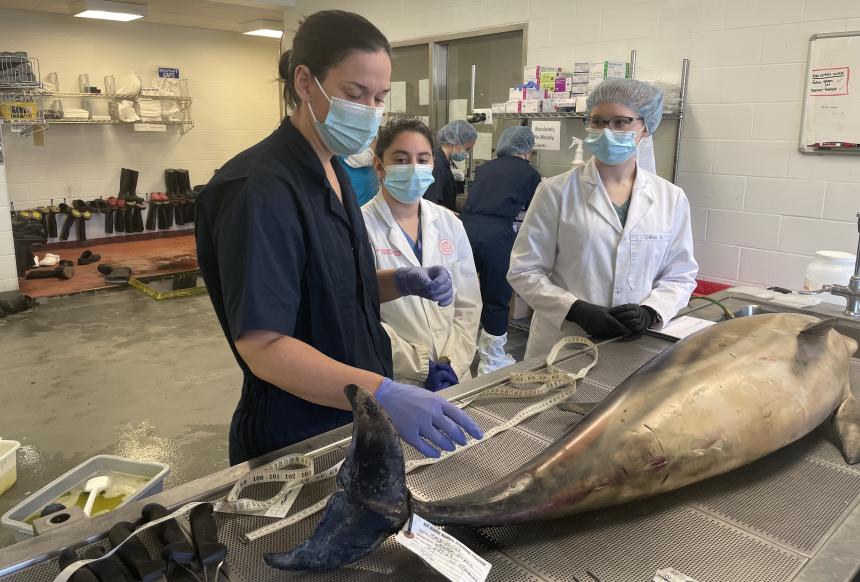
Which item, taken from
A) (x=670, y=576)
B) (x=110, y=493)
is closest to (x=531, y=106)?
(x=110, y=493)

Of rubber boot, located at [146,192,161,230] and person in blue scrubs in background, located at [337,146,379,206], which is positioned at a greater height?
person in blue scrubs in background, located at [337,146,379,206]

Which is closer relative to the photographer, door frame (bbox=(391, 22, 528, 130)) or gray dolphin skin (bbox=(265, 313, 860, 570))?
gray dolphin skin (bbox=(265, 313, 860, 570))

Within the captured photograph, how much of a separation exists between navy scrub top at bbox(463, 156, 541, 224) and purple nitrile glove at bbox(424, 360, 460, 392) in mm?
2701

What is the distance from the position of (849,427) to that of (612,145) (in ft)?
4.00

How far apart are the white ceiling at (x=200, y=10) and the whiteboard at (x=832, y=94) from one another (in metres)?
5.79

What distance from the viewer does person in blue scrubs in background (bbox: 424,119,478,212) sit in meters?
4.96

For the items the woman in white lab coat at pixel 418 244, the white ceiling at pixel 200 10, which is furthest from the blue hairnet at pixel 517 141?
the white ceiling at pixel 200 10

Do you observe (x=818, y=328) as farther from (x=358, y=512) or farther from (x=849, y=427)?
(x=358, y=512)

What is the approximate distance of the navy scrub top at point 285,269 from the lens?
1174 millimetres

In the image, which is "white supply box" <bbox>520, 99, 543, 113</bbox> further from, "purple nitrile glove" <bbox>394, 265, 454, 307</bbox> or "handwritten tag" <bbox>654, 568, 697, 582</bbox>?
"handwritten tag" <bbox>654, 568, 697, 582</bbox>

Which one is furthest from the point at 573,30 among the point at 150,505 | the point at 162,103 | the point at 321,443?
the point at 162,103

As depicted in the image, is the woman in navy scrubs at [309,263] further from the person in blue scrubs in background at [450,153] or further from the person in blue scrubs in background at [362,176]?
the person in blue scrubs in background at [450,153]

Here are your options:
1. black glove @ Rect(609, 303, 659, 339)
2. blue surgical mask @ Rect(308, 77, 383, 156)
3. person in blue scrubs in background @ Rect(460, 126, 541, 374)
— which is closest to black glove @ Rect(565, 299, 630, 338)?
black glove @ Rect(609, 303, 659, 339)

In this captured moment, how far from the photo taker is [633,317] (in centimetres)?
185
